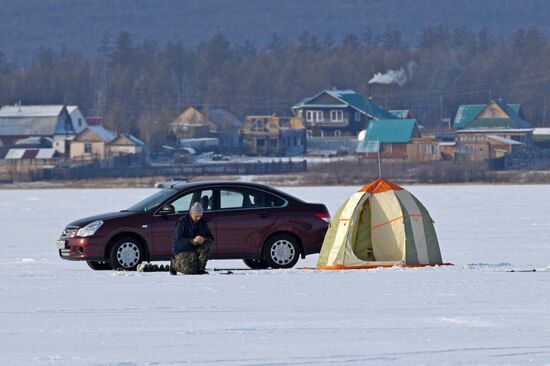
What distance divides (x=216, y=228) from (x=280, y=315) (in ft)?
21.2

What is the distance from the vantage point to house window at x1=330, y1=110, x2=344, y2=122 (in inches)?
5974

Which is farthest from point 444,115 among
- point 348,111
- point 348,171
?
point 348,171

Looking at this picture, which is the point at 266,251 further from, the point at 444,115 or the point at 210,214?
the point at 444,115

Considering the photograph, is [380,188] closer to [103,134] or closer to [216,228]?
[216,228]

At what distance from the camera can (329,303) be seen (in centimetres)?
1745

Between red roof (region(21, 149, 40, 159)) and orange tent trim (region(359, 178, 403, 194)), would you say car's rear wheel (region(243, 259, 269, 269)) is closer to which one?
orange tent trim (region(359, 178, 403, 194))

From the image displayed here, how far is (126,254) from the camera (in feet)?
73.9

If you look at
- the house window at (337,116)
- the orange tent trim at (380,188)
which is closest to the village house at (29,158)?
the house window at (337,116)

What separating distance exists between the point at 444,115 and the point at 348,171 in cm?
9099

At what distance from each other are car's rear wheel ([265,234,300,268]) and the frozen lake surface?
1.08 m

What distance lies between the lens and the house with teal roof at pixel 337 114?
15088 cm

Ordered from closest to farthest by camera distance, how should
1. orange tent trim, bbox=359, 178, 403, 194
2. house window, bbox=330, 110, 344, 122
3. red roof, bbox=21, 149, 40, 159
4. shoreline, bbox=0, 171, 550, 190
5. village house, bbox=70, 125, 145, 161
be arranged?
orange tent trim, bbox=359, 178, 403, 194 < shoreline, bbox=0, 171, 550, 190 < red roof, bbox=21, 149, 40, 159 < village house, bbox=70, 125, 145, 161 < house window, bbox=330, 110, 344, 122

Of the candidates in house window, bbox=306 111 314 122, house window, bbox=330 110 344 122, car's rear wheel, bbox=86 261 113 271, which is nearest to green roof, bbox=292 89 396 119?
house window, bbox=306 111 314 122

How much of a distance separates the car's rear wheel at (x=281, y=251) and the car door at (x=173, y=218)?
3.14 ft
